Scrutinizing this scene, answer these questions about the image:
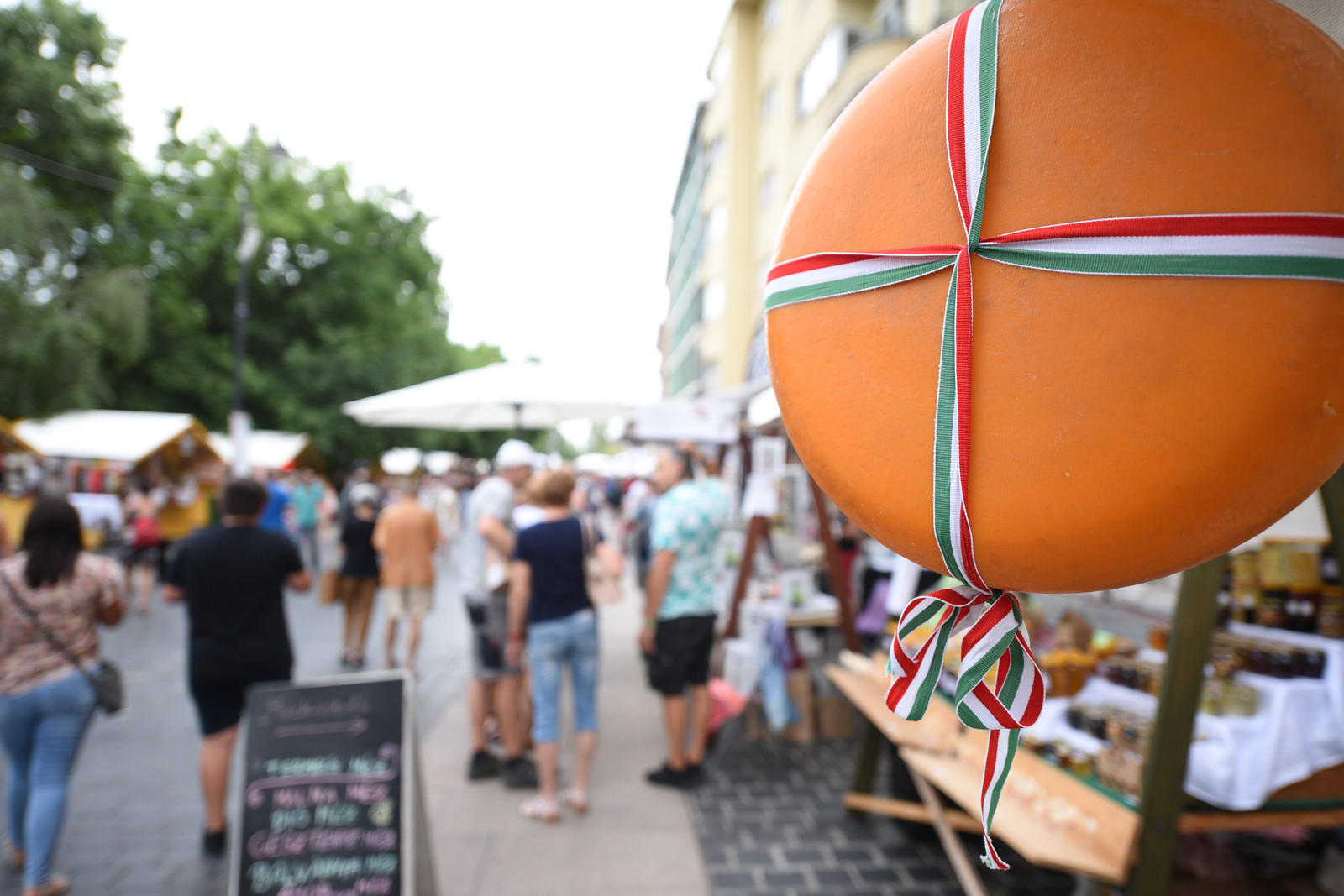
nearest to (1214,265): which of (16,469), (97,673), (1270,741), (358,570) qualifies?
(1270,741)

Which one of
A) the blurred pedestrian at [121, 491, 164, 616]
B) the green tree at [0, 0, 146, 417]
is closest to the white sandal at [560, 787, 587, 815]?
the blurred pedestrian at [121, 491, 164, 616]

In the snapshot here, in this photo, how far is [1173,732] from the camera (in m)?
2.37

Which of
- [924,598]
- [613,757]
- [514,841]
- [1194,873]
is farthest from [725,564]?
[924,598]

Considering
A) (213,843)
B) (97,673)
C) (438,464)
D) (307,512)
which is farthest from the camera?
(438,464)

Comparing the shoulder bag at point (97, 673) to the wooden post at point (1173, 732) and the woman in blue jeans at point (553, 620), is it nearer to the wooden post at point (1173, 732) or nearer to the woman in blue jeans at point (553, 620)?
the woman in blue jeans at point (553, 620)

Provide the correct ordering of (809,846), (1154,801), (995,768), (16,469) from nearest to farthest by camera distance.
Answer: (995,768) < (1154,801) < (809,846) < (16,469)

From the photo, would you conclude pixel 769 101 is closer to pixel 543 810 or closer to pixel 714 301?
pixel 714 301

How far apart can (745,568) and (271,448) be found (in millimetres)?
20217

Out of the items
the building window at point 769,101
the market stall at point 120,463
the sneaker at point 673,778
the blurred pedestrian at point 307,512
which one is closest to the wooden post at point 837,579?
the sneaker at point 673,778

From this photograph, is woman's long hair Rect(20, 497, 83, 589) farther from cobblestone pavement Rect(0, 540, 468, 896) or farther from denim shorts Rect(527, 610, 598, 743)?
denim shorts Rect(527, 610, 598, 743)

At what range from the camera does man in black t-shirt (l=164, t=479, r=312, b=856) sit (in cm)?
361

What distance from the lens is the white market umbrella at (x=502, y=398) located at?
5.56m

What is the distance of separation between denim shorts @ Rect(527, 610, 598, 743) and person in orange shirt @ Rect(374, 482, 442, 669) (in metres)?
2.72

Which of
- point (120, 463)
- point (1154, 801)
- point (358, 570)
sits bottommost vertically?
point (120, 463)
